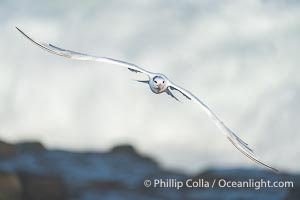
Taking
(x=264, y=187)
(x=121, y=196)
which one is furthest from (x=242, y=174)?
(x=121, y=196)

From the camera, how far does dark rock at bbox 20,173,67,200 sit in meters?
13.5

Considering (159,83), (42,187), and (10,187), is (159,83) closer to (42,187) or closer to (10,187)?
(42,187)

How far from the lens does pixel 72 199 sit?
13.9 metres

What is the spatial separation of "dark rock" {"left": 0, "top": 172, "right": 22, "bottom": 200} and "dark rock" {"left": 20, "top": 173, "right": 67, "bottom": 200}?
0.10 m

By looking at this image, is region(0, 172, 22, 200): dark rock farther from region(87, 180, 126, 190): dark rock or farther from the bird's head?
the bird's head

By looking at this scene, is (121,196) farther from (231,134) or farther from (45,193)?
(231,134)

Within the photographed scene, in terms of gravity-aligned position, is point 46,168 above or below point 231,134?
above

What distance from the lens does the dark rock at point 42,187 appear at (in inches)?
533

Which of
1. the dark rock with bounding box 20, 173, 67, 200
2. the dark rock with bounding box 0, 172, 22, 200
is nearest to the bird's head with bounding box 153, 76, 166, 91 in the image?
the dark rock with bounding box 20, 173, 67, 200

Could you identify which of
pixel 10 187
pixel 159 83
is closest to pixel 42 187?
pixel 10 187

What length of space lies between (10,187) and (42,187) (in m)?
0.58

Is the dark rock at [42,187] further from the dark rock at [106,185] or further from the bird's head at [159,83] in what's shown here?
the bird's head at [159,83]

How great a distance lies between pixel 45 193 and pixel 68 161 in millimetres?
902

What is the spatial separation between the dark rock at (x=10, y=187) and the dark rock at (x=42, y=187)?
4.0 inches
